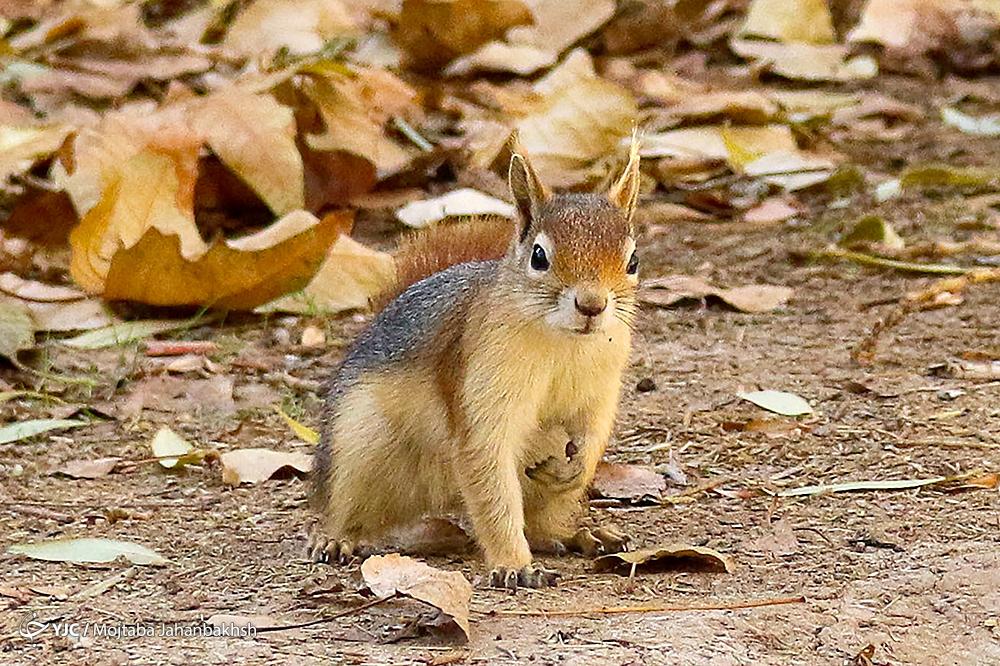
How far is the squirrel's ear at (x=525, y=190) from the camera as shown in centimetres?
287

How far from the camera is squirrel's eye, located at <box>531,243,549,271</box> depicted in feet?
8.95

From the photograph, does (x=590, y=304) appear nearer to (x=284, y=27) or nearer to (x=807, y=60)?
(x=284, y=27)

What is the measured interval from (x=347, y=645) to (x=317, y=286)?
7.11ft

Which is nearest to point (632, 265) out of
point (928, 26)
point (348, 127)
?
point (348, 127)

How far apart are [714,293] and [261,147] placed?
1336 millimetres

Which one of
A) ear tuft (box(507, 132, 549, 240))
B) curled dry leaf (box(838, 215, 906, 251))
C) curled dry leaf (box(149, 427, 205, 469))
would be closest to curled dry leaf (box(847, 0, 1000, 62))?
curled dry leaf (box(838, 215, 906, 251))

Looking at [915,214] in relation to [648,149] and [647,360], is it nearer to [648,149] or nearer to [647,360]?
[648,149]

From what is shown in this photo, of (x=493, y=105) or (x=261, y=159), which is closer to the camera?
(x=261, y=159)

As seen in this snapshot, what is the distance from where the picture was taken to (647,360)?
3.99m

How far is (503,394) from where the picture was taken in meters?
2.76

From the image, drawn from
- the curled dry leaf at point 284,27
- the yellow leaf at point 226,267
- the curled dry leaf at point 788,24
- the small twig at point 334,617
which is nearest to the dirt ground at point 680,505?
the small twig at point 334,617

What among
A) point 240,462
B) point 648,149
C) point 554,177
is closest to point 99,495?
point 240,462

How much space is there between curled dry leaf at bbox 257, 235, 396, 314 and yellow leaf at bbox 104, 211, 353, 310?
103 mm

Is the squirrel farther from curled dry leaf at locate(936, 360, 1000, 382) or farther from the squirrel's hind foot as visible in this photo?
curled dry leaf at locate(936, 360, 1000, 382)
